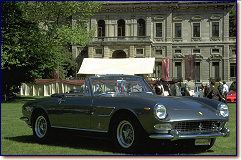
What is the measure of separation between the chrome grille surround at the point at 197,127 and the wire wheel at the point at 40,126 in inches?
137

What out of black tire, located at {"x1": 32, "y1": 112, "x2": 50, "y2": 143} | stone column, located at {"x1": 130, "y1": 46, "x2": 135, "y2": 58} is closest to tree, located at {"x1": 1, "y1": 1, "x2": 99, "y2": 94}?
black tire, located at {"x1": 32, "y1": 112, "x2": 50, "y2": 143}

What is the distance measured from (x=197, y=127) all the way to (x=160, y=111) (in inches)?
30.3

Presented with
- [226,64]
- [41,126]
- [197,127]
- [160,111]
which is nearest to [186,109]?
[197,127]

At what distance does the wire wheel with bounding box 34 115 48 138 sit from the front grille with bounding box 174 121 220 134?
3482 mm

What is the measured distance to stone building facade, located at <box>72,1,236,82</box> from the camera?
219 feet

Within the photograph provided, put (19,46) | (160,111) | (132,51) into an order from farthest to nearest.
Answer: (132,51), (19,46), (160,111)

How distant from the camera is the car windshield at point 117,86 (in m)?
9.33

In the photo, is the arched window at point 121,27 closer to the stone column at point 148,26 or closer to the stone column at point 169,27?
the stone column at point 148,26

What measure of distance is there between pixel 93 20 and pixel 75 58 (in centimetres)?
643

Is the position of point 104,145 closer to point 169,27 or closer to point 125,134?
point 125,134

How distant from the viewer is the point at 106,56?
65.9m

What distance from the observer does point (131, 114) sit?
7.94 metres

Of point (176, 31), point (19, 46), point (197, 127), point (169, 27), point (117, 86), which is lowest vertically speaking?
point (197, 127)

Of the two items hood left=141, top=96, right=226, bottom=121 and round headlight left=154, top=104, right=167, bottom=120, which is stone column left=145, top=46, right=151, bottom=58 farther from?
round headlight left=154, top=104, right=167, bottom=120
